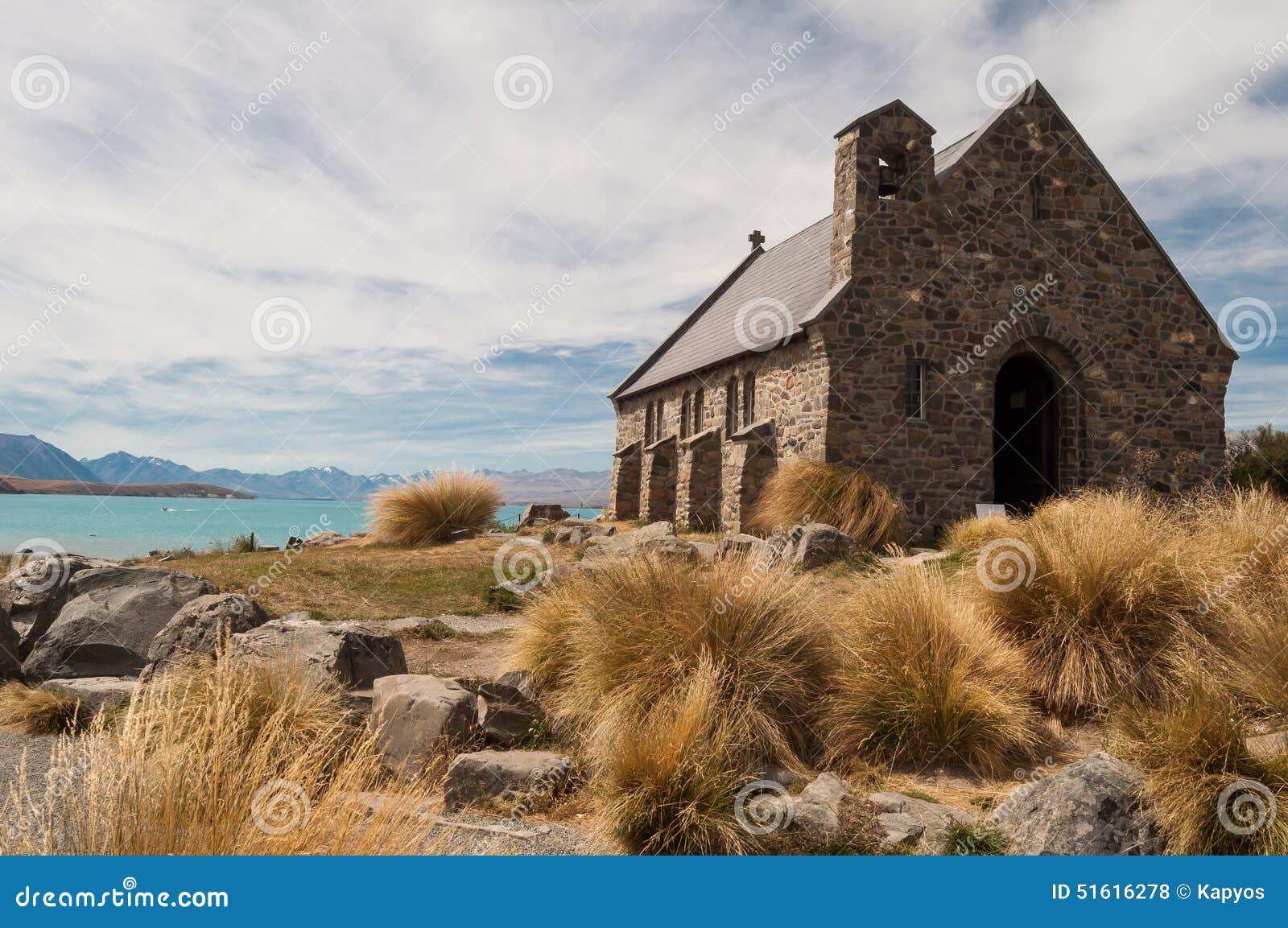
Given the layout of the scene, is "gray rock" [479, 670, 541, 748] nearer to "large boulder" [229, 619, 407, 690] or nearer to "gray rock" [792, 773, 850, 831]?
"large boulder" [229, 619, 407, 690]

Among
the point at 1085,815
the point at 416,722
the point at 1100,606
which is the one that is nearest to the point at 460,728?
the point at 416,722

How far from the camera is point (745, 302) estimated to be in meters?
23.4

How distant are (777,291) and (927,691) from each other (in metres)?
15.6

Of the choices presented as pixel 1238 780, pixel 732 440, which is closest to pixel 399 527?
pixel 732 440

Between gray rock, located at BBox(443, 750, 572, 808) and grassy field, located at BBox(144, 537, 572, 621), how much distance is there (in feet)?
18.5

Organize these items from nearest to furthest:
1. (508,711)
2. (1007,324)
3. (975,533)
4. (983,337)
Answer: (508,711) → (975,533) → (983,337) → (1007,324)

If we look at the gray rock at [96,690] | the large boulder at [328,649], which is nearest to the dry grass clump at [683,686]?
the large boulder at [328,649]

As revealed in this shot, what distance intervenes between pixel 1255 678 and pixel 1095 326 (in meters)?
13.2

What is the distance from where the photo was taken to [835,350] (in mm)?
15352

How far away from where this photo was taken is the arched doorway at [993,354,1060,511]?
17.1 meters

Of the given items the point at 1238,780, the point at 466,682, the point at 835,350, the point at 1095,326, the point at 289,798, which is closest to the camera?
the point at 289,798

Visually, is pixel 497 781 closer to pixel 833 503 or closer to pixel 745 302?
pixel 833 503

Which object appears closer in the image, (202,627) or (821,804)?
(821,804)

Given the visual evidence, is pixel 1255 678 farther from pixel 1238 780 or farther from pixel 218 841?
pixel 218 841
